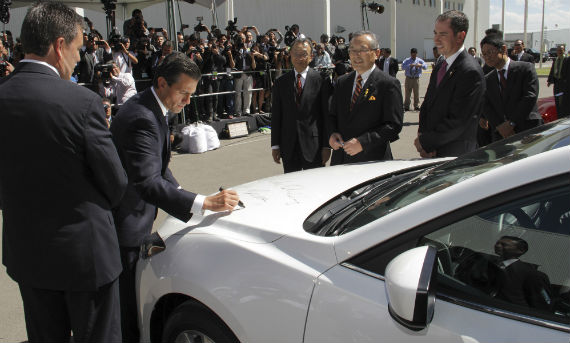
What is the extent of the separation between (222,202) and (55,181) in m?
0.80

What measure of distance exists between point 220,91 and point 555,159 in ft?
32.8

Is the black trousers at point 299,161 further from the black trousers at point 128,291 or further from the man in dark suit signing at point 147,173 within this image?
the black trousers at point 128,291

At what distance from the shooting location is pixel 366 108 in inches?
156

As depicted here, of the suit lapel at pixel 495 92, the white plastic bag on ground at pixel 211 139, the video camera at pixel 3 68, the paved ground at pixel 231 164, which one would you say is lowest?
the paved ground at pixel 231 164

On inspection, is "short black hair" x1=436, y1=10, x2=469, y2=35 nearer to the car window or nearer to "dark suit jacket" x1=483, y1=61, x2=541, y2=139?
"dark suit jacket" x1=483, y1=61, x2=541, y2=139

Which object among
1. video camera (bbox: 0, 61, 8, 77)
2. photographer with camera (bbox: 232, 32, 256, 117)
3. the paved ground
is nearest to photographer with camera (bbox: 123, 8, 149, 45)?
photographer with camera (bbox: 232, 32, 256, 117)

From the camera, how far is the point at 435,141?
373cm

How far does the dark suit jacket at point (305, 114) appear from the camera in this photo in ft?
14.7

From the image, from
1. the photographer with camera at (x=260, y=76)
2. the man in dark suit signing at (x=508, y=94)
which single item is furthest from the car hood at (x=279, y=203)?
the photographer with camera at (x=260, y=76)

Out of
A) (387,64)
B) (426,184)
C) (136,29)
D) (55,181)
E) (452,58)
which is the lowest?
(426,184)

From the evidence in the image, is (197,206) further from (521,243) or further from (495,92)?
(495,92)

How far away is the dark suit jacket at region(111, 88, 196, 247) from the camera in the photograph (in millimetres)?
2473

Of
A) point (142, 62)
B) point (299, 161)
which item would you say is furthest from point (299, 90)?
point (142, 62)

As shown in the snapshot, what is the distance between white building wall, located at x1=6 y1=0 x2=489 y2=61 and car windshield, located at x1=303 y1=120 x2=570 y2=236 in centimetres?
1323
